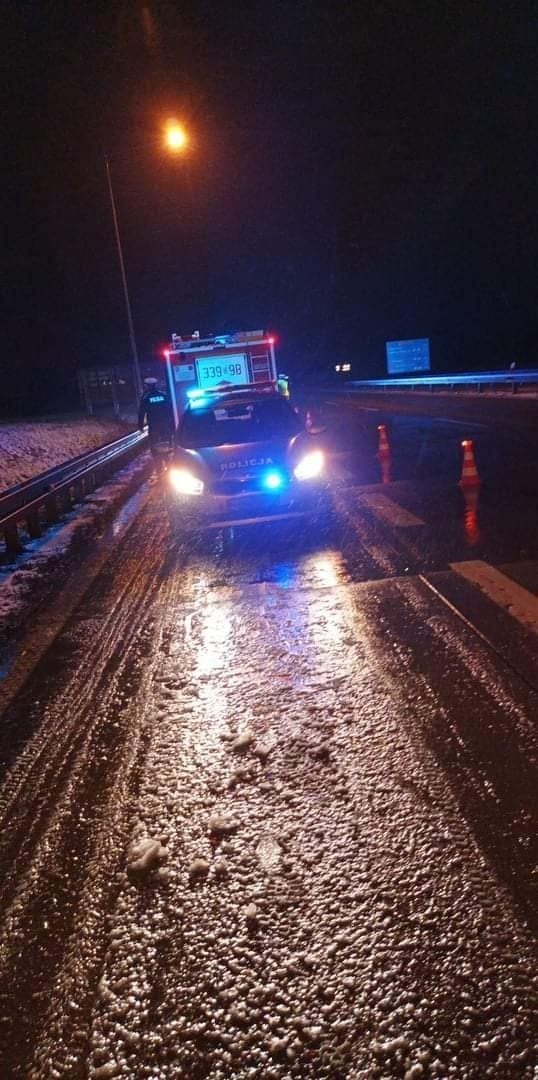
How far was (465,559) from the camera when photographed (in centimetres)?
681

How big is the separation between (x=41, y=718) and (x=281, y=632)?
1809mm

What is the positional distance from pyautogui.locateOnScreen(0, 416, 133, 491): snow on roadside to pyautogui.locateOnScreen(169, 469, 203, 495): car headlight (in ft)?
26.3

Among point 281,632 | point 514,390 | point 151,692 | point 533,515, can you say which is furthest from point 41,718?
point 514,390

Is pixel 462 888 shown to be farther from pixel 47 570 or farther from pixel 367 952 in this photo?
pixel 47 570

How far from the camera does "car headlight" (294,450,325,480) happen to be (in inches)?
362

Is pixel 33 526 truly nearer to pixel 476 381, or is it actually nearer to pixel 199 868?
pixel 199 868

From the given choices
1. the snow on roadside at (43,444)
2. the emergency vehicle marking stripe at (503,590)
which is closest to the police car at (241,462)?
the emergency vehicle marking stripe at (503,590)

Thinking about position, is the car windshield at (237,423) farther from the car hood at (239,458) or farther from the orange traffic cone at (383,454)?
the orange traffic cone at (383,454)

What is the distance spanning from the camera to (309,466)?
30.3ft

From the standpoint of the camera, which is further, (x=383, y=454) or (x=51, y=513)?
(x=383, y=454)

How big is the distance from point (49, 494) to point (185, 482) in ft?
11.3

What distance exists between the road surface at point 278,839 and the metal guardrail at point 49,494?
3818mm

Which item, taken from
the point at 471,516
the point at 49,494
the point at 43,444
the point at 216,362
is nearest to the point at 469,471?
the point at 471,516

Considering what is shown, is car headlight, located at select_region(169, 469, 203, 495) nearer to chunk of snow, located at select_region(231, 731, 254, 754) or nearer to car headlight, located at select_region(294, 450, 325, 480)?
car headlight, located at select_region(294, 450, 325, 480)
